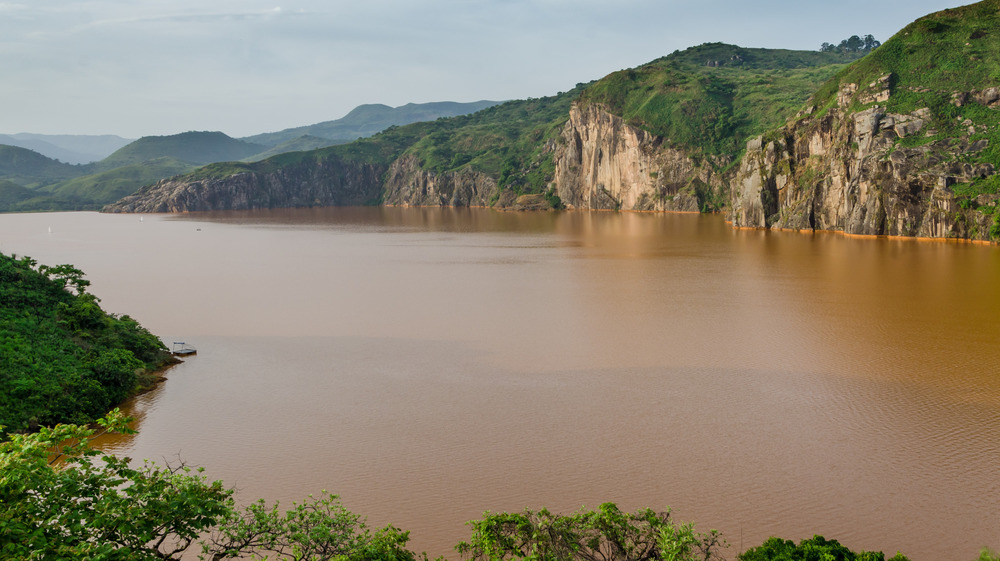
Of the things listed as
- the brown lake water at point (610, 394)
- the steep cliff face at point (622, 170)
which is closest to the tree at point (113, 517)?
the brown lake water at point (610, 394)

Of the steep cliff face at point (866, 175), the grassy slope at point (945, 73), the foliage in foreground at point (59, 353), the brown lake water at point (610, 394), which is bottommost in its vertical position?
the brown lake water at point (610, 394)

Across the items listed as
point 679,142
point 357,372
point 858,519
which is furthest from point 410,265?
point 679,142

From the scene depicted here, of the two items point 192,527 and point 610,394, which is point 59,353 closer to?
point 192,527

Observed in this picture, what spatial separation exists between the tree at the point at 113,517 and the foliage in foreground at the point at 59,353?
12.8 meters

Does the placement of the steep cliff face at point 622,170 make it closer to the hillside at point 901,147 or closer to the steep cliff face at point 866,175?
the steep cliff face at point 866,175

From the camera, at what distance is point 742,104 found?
143 metres

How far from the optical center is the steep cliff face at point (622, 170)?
5221 inches

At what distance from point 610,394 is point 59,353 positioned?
21.4 metres

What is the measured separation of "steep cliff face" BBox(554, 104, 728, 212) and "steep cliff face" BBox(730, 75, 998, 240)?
32.1 m

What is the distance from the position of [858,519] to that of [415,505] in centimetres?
1104

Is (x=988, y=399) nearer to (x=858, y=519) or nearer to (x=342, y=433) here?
(x=858, y=519)

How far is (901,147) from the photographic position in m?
74.5

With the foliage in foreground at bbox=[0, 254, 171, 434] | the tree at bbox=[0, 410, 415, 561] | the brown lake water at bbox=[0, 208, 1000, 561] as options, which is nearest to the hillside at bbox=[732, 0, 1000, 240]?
the brown lake water at bbox=[0, 208, 1000, 561]

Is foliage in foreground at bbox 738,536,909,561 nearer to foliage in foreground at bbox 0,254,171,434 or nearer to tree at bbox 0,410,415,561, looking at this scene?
tree at bbox 0,410,415,561
